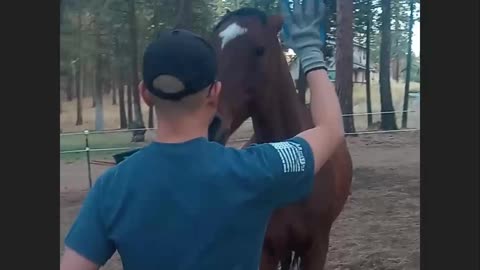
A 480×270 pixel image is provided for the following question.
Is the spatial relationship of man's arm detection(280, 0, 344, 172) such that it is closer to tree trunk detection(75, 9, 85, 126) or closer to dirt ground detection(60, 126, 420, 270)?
dirt ground detection(60, 126, 420, 270)

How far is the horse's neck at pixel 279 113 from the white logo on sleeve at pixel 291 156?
3.79 ft

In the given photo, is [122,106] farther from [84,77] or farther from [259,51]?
[259,51]

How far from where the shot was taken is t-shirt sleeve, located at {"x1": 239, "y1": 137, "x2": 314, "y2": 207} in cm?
98

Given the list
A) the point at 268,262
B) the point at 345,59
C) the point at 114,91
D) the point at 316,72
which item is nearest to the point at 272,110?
the point at 268,262

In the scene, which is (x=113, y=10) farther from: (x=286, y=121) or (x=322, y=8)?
(x=322, y=8)

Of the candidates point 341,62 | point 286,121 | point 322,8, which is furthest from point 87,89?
point 322,8

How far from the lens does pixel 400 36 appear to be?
4723mm

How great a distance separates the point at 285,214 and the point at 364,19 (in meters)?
2.81

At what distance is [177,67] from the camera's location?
3.11 feet

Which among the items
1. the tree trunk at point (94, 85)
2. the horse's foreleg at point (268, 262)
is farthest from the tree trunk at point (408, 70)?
A: the horse's foreleg at point (268, 262)

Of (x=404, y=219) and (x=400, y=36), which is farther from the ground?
(x=400, y=36)

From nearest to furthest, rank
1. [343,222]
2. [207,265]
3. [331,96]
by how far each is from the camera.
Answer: [207,265]
[331,96]
[343,222]

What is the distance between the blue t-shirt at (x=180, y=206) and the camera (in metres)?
0.95

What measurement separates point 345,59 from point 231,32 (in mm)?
2703
